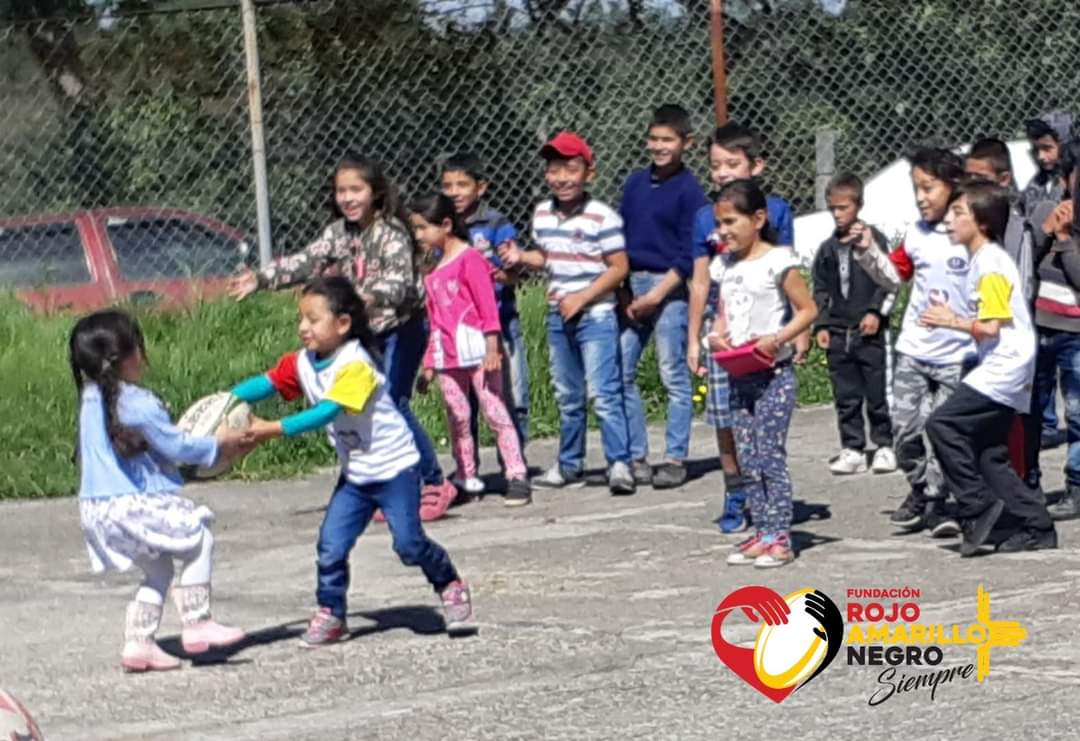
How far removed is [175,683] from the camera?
6.88 m

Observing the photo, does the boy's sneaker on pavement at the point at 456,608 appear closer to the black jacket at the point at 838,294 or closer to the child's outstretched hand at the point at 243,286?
the child's outstretched hand at the point at 243,286

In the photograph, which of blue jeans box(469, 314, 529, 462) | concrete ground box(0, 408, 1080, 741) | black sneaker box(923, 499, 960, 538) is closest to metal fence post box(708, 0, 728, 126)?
blue jeans box(469, 314, 529, 462)

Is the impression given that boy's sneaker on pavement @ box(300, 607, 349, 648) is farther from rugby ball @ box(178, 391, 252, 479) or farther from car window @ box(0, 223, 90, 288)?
car window @ box(0, 223, 90, 288)

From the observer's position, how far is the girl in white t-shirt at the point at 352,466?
23.7 ft

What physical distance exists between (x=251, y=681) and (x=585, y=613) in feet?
4.39

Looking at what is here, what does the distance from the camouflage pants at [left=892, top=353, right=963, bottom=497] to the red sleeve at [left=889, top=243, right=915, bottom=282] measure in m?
0.45

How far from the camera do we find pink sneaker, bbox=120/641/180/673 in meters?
6.98

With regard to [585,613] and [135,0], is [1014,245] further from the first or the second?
[135,0]

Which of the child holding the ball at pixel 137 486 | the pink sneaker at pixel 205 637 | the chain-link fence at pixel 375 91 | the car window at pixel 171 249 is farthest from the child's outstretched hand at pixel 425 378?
the pink sneaker at pixel 205 637

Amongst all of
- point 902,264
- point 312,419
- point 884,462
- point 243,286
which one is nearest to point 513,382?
point 884,462

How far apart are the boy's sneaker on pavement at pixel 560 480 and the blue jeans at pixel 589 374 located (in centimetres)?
17

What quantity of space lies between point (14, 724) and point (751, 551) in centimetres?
397

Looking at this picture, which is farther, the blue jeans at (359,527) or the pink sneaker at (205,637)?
the blue jeans at (359,527)

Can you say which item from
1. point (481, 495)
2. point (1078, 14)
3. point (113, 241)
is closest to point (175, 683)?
point (481, 495)
